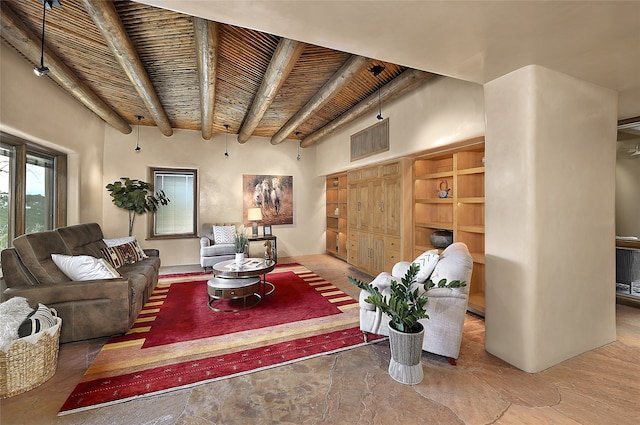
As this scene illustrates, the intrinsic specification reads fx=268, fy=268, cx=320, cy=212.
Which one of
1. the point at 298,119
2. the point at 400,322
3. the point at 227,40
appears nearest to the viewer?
the point at 400,322

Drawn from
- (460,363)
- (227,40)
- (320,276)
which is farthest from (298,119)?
(460,363)

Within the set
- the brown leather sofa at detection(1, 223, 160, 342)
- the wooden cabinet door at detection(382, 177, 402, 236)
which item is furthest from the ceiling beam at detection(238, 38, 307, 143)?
the brown leather sofa at detection(1, 223, 160, 342)

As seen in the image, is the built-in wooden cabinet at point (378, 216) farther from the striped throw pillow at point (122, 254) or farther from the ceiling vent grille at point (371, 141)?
the striped throw pillow at point (122, 254)

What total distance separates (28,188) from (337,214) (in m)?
5.58

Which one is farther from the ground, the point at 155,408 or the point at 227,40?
the point at 227,40

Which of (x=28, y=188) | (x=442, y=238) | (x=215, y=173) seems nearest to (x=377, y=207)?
(x=442, y=238)

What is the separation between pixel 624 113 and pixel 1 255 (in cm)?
682

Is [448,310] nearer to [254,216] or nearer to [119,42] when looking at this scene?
[119,42]

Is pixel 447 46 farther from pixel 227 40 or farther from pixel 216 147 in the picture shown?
pixel 216 147

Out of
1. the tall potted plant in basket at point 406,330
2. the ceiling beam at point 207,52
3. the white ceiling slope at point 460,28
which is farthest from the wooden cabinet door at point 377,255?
the ceiling beam at point 207,52

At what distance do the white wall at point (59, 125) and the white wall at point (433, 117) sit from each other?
4.74 meters

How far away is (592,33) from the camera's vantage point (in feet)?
5.62

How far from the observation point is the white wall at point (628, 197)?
3.76 meters

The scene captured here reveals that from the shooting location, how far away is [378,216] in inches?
195
